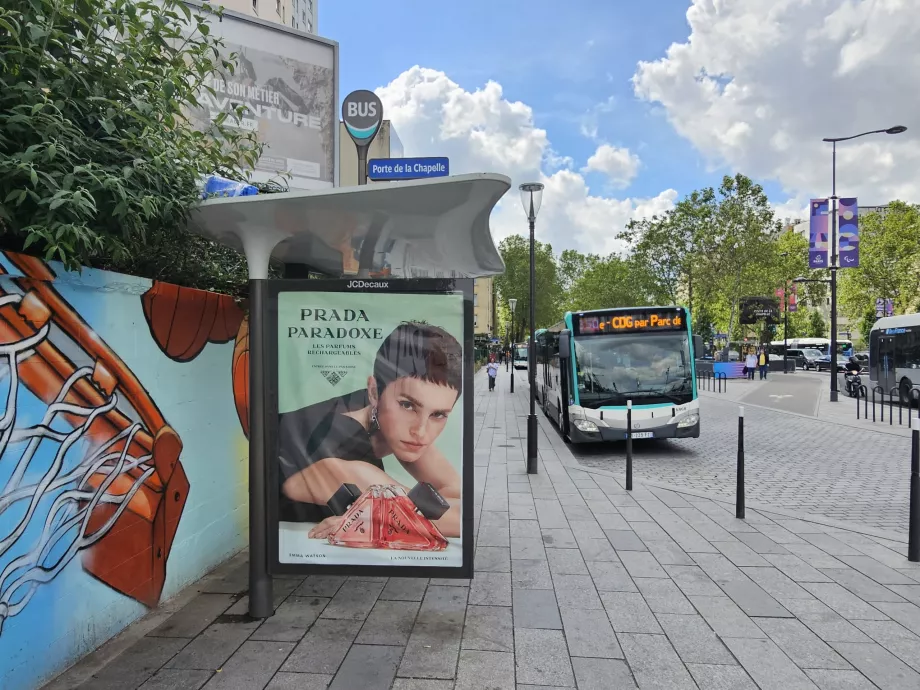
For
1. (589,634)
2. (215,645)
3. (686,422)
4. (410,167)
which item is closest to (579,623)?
(589,634)

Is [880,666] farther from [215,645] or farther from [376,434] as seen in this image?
[215,645]

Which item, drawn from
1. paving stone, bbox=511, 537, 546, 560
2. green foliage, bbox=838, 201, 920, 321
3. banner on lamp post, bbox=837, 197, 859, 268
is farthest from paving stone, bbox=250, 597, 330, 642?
green foliage, bbox=838, 201, 920, 321

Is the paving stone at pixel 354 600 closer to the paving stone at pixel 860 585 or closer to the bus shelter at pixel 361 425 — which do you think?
the bus shelter at pixel 361 425

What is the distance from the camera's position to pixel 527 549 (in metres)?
5.28

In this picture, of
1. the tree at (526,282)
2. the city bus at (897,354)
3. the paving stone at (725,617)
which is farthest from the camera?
the tree at (526,282)

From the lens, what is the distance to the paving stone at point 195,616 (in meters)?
3.54

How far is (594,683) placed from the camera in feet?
10.1

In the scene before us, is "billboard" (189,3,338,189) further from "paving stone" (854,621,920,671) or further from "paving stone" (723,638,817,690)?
"paving stone" (854,621,920,671)

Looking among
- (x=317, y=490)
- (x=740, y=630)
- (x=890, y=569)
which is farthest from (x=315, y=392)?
(x=890, y=569)

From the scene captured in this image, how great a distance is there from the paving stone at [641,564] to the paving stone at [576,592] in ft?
1.37

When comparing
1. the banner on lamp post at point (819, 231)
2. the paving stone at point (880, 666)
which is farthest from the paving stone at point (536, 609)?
the banner on lamp post at point (819, 231)

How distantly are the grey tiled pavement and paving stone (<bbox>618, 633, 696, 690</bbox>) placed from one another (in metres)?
0.01

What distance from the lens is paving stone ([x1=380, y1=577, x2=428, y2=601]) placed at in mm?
4188

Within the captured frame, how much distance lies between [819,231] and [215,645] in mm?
21712
